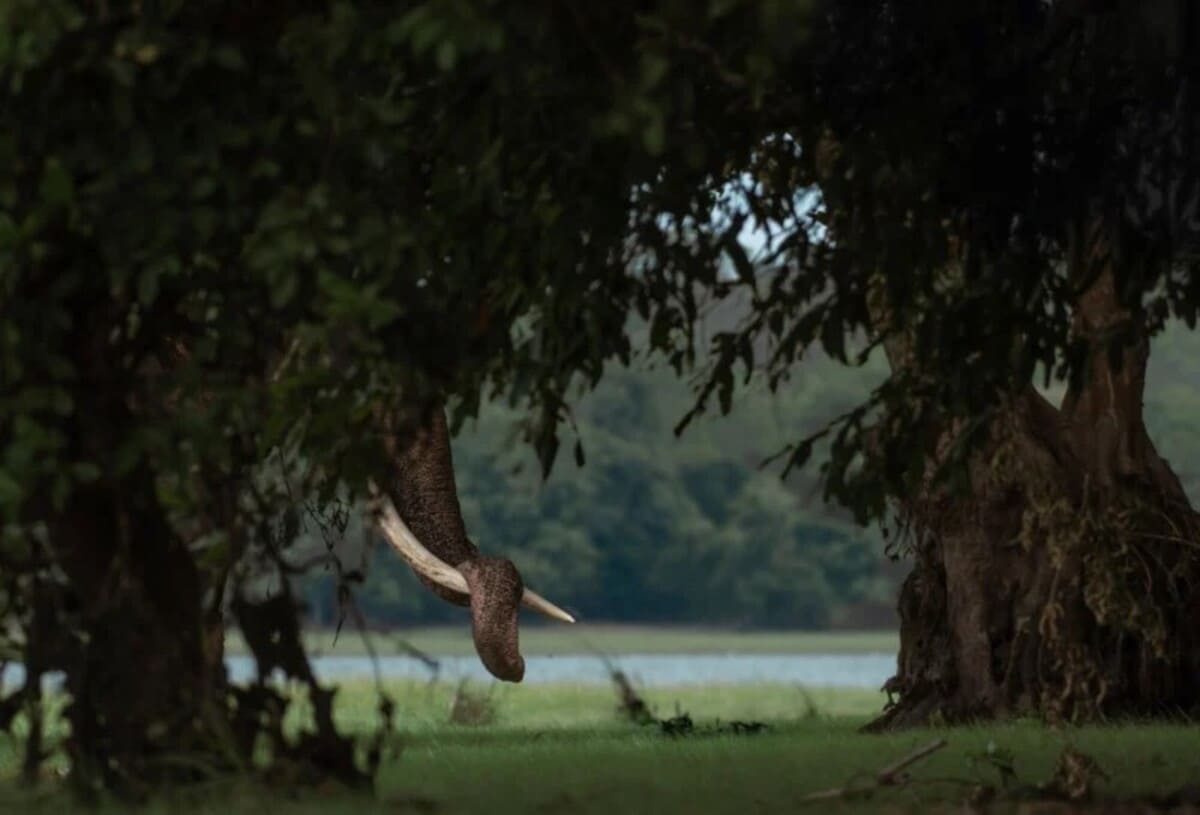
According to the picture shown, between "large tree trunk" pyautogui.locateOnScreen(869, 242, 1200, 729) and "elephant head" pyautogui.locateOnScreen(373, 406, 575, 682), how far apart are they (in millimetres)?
3885

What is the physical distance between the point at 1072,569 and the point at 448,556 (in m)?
4.53

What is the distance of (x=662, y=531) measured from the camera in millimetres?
81688

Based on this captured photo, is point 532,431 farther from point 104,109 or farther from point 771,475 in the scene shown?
point 771,475

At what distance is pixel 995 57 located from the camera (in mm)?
10102

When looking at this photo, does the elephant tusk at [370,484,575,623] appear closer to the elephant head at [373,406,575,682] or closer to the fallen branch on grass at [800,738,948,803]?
the elephant head at [373,406,575,682]

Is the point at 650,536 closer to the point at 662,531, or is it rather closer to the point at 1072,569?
the point at 662,531

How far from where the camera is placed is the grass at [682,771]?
9000mm

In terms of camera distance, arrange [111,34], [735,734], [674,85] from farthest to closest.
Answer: [735,734]
[111,34]
[674,85]

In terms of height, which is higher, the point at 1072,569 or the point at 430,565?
the point at 1072,569

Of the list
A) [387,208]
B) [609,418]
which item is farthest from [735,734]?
[609,418]

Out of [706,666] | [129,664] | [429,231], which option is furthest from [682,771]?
[706,666]

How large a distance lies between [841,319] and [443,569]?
3615mm

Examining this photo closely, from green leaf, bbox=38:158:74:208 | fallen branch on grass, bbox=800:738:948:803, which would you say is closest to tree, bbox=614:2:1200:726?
fallen branch on grass, bbox=800:738:948:803

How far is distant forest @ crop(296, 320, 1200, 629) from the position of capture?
76.1 metres
